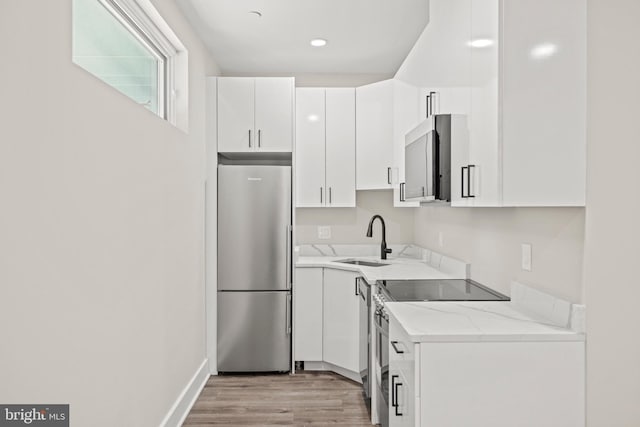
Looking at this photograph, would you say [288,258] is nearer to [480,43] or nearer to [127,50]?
[127,50]

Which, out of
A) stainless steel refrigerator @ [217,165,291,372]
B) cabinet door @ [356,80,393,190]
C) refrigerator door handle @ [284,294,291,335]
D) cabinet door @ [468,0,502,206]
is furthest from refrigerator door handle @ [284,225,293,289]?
cabinet door @ [468,0,502,206]

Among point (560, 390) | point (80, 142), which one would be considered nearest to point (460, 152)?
point (560, 390)

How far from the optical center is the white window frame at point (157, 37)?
7.93ft

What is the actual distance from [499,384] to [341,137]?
2.83 m

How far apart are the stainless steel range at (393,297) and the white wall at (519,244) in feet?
0.35

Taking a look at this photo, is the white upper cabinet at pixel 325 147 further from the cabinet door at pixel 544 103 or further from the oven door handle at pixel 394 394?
the cabinet door at pixel 544 103

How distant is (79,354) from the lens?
1.70 metres

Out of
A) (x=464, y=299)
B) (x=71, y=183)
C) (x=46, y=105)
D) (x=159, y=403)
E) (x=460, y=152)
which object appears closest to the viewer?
(x=46, y=105)

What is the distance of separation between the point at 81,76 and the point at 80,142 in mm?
236

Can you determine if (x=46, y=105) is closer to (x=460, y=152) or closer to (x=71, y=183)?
(x=71, y=183)

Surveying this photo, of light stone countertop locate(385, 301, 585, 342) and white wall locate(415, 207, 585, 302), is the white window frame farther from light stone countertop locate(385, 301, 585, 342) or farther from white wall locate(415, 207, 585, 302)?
white wall locate(415, 207, 585, 302)

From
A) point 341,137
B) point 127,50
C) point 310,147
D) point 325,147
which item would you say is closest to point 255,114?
point 310,147

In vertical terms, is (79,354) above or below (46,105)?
below

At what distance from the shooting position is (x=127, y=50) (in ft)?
8.24
